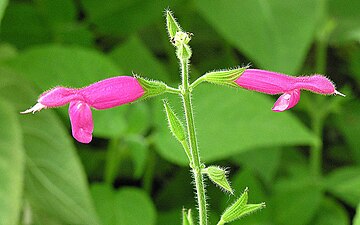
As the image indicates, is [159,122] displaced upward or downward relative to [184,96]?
upward

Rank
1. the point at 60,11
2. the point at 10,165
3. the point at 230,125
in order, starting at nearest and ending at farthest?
the point at 10,165 → the point at 230,125 → the point at 60,11

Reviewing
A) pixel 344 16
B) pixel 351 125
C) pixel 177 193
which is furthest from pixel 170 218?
pixel 344 16

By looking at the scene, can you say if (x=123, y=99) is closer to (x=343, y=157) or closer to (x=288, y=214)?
(x=288, y=214)

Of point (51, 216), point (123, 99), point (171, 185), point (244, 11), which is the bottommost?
point (123, 99)

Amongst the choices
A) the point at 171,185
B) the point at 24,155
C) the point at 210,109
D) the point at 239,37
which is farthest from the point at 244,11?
the point at 24,155

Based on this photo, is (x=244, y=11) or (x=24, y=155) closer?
(x=24, y=155)

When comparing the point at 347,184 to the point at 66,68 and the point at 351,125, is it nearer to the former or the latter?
the point at 351,125
